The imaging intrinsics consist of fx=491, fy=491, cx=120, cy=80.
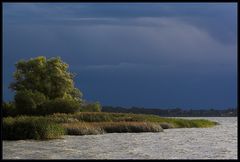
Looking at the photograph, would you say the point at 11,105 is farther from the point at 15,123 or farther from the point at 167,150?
the point at 167,150

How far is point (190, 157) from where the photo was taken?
19.2m

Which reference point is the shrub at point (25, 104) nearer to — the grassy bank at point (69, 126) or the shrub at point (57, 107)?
the shrub at point (57, 107)

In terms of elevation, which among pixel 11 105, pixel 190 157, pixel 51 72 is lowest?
pixel 190 157

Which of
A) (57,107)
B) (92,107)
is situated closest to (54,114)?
(57,107)

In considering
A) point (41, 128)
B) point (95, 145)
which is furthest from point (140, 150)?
point (41, 128)

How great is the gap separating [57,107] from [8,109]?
188 inches

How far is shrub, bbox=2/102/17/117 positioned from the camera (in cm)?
4541

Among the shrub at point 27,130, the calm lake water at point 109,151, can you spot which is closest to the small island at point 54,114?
the shrub at point 27,130

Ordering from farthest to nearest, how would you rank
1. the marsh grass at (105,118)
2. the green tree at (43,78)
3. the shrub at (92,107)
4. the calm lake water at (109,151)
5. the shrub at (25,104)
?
1. the shrub at (92,107)
2. the green tree at (43,78)
3. the shrub at (25,104)
4. the marsh grass at (105,118)
5. the calm lake water at (109,151)

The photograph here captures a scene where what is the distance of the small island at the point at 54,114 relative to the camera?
89.1ft

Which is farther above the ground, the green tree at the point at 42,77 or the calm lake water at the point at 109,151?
the green tree at the point at 42,77

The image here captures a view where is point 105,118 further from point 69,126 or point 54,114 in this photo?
point 69,126

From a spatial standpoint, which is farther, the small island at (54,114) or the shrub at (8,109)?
the shrub at (8,109)

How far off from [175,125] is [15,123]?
22411mm
